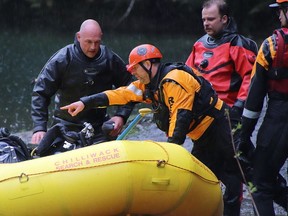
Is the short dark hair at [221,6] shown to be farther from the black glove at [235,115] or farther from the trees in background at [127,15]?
the trees in background at [127,15]

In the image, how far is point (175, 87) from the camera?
5945mm

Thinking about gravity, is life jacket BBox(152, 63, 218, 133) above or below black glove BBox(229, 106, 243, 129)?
above

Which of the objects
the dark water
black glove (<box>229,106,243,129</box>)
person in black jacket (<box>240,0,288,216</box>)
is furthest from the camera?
the dark water

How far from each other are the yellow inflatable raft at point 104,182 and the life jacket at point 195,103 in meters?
0.63

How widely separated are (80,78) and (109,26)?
2610cm

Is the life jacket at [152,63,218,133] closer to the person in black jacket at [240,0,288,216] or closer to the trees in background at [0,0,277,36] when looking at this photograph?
the person in black jacket at [240,0,288,216]

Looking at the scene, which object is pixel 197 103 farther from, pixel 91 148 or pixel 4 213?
pixel 4 213

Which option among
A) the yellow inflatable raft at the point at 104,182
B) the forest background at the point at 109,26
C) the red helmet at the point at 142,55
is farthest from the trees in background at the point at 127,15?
the yellow inflatable raft at the point at 104,182

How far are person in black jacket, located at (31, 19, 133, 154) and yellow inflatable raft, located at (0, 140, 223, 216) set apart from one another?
1.82 metres

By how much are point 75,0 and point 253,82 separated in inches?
1207

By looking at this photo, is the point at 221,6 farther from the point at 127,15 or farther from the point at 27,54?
the point at 127,15

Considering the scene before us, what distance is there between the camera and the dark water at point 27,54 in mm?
15172

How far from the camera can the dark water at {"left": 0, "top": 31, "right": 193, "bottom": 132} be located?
15.2 meters

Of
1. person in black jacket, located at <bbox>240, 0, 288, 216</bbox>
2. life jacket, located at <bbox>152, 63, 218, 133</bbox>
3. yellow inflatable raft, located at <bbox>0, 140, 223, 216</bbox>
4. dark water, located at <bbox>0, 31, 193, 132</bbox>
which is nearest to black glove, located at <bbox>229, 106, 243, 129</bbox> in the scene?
life jacket, located at <bbox>152, 63, 218, 133</bbox>
